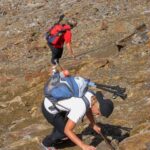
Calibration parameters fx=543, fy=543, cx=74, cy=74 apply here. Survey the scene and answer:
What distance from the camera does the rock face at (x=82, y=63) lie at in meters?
12.5

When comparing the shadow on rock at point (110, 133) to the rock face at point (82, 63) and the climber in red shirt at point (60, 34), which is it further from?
the climber in red shirt at point (60, 34)

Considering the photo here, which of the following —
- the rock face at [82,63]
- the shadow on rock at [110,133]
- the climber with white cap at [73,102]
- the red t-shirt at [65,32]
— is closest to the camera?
the climber with white cap at [73,102]

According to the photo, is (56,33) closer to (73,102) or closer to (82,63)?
(82,63)

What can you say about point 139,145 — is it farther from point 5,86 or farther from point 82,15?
point 82,15

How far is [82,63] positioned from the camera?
19266 mm

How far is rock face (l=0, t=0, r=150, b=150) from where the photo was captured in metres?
12.5

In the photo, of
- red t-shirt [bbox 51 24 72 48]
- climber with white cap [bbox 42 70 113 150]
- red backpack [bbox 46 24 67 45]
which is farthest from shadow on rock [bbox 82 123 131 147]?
red backpack [bbox 46 24 67 45]

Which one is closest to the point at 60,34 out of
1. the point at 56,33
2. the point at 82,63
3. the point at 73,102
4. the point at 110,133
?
the point at 56,33

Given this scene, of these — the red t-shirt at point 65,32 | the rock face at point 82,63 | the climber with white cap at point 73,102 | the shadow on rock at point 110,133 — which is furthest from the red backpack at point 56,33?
the climber with white cap at point 73,102

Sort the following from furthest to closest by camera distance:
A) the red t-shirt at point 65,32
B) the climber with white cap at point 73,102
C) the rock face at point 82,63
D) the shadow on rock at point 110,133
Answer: the red t-shirt at point 65,32
the rock face at point 82,63
the shadow on rock at point 110,133
the climber with white cap at point 73,102

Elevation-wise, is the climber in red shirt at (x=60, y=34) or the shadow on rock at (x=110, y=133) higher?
the shadow on rock at (x=110, y=133)

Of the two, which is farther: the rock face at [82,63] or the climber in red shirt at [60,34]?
the climber in red shirt at [60,34]

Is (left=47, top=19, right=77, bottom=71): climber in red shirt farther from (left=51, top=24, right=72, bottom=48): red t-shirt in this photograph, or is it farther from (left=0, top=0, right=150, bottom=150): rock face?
(left=0, top=0, right=150, bottom=150): rock face

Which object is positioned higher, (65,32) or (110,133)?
(110,133)
